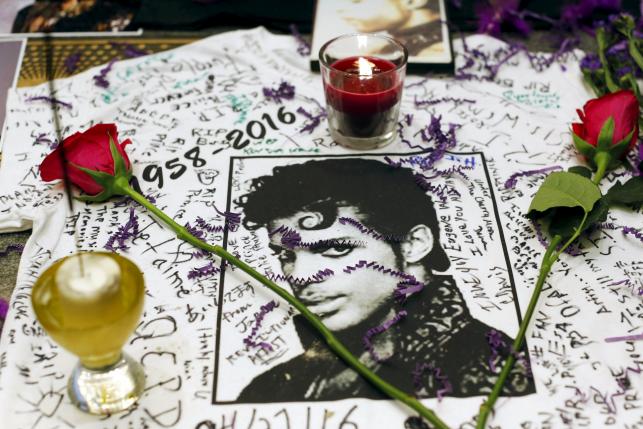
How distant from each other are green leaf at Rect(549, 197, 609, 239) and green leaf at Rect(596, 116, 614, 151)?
0.06 m

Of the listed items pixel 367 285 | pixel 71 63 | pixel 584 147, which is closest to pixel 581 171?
pixel 584 147

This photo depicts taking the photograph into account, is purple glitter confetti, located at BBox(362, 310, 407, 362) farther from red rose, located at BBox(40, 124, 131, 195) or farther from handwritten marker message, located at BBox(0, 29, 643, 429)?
red rose, located at BBox(40, 124, 131, 195)

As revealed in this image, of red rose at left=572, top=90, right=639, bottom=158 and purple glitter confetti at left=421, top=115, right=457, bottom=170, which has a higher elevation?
red rose at left=572, top=90, right=639, bottom=158

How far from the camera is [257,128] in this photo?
757mm

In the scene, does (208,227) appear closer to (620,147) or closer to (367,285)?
(367,285)

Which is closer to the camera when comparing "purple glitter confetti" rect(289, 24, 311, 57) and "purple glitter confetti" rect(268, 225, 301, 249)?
"purple glitter confetti" rect(268, 225, 301, 249)

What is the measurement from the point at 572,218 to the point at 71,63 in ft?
1.94

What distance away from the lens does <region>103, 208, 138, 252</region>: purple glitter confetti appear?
63 centimetres

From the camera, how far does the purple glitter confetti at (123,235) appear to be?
0.63 metres

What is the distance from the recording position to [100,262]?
1.47 feet

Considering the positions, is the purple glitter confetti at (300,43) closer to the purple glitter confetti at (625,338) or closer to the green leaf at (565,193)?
the green leaf at (565,193)

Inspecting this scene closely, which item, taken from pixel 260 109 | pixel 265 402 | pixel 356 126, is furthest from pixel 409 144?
pixel 265 402

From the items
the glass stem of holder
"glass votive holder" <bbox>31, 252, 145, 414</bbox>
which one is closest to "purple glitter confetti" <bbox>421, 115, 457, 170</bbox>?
the glass stem of holder

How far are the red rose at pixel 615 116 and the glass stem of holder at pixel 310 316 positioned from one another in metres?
0.33
